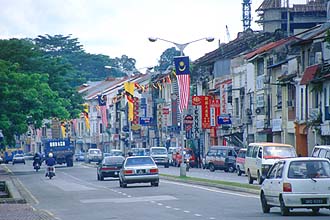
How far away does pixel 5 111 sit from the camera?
253 ft

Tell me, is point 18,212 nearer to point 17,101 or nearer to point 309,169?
point 309,169

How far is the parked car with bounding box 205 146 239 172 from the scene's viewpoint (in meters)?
74.9

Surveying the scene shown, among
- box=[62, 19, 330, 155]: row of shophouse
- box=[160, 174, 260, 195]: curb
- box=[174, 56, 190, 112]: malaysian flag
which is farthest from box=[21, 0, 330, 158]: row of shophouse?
box=[160, 174, 260, 195]: curb

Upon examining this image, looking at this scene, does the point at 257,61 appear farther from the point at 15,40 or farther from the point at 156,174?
the point at 156,174

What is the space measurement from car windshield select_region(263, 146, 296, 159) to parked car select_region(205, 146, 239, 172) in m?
25.5

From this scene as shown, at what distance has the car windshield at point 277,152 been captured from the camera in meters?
48.2

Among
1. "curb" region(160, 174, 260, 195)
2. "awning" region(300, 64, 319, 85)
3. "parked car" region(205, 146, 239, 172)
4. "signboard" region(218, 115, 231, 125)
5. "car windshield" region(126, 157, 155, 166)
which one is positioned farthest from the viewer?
"signboard" region(218, 115, 231, 125)

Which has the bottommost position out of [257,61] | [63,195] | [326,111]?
[63,195]

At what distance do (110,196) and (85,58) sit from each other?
14315 cm

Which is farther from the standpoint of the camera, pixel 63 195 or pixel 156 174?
pixel 156 174

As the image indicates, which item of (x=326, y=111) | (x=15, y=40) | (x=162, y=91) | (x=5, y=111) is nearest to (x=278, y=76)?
(x=326, y=111)

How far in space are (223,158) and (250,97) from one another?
39.0 ft

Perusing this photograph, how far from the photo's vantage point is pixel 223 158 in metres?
75.7

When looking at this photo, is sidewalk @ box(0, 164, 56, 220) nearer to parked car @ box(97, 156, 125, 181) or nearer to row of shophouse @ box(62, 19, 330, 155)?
parked car @ box(97, 156, 125, 181)
